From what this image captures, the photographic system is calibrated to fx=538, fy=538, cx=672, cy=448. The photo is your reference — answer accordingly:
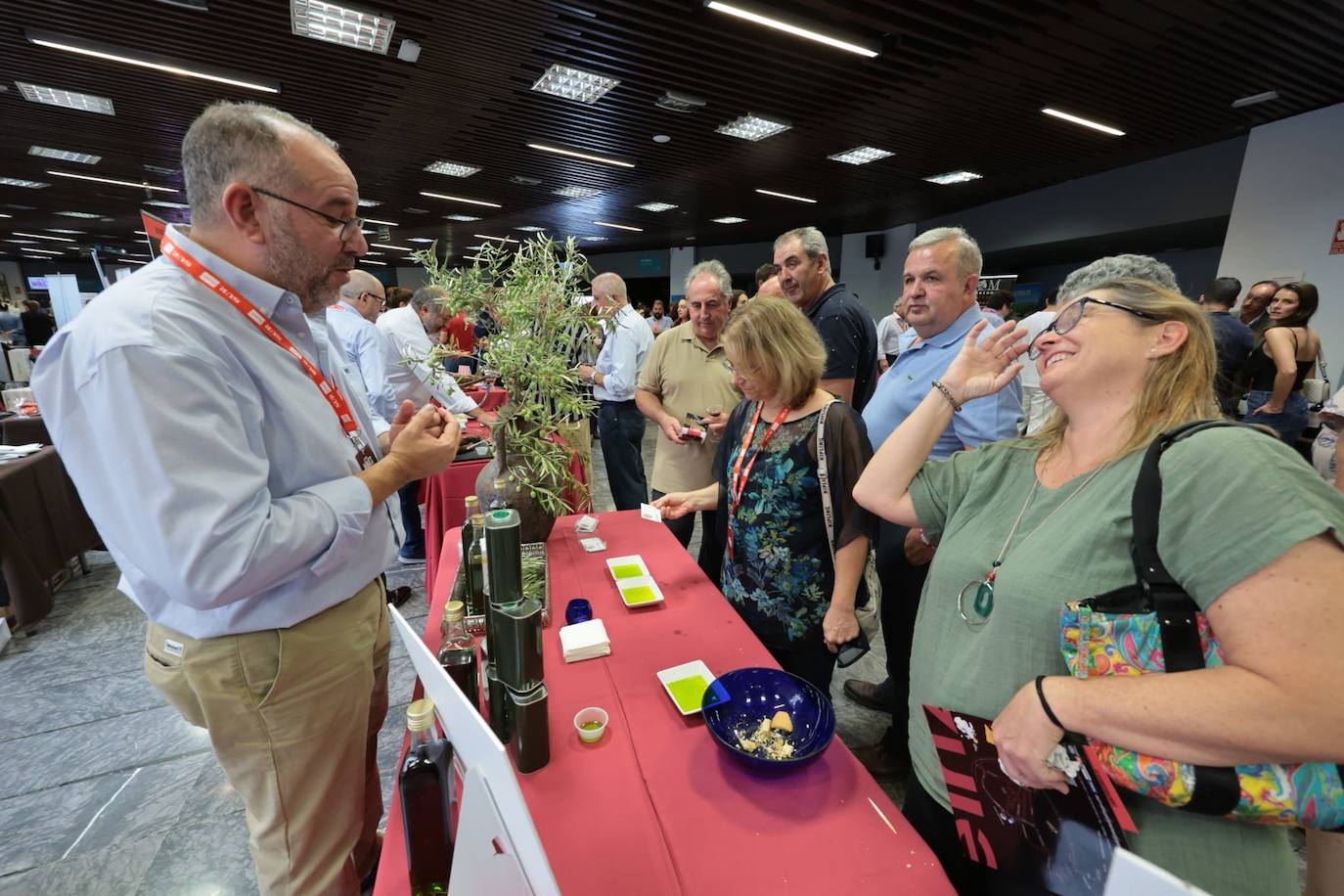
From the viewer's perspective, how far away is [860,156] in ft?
23.0

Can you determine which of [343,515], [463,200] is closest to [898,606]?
[343,515]

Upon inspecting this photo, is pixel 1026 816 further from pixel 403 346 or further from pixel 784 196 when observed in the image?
pixel 784 196

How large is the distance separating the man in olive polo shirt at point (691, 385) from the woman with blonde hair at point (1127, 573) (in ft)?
5.12

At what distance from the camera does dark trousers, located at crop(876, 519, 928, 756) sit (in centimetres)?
183

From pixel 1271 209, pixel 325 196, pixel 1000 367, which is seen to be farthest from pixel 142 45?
pixel 1271 209

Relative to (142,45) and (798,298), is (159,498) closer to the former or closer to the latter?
(798,298)

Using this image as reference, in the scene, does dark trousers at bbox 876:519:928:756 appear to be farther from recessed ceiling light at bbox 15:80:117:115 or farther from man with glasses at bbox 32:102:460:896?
recessed ceiling light at bbox 15:80:117:115

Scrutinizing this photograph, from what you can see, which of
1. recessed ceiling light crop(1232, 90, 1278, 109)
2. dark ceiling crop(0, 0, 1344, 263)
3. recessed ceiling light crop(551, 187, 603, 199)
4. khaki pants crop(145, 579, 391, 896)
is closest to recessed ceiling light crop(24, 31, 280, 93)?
dark ceiling crop(0, 0, 1344, 263)

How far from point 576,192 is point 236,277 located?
30.9 ft

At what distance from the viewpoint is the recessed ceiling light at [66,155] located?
698 cm

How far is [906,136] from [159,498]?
7334mm

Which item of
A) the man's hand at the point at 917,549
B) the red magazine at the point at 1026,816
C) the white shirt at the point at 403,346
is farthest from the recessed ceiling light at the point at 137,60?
the red magazine at the point at 1026,816

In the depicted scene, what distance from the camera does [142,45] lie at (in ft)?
13.8

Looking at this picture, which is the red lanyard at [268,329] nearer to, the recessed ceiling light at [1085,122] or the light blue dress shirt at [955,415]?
the light blue dress shirt at [955,415]
